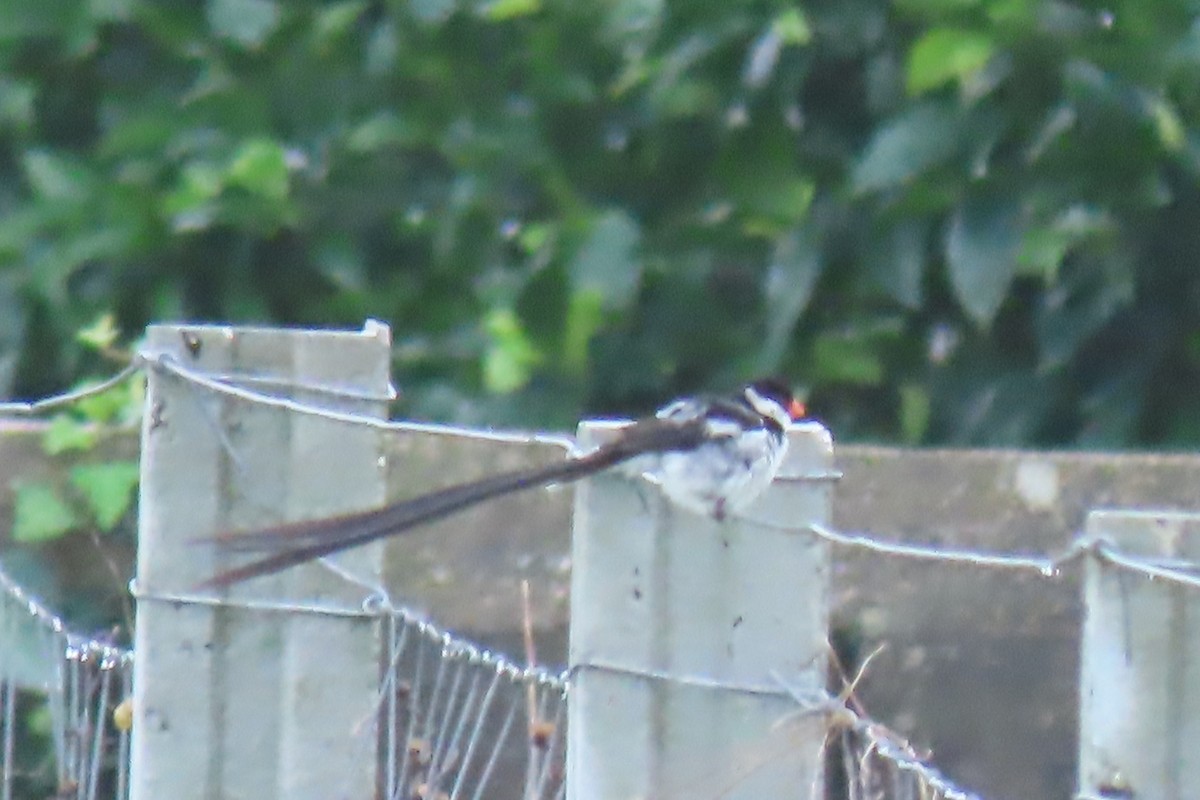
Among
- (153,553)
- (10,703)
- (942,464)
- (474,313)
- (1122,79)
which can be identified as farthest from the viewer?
(474,313)

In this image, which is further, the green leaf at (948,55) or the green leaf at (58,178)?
the green leaf at (58,178)

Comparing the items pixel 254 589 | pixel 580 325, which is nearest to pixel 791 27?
pixel 580 325

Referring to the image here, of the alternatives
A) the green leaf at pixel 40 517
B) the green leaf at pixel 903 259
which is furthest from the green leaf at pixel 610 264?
the green leaf at pixel 40 517

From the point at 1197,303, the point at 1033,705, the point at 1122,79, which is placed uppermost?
the point at 1122,79

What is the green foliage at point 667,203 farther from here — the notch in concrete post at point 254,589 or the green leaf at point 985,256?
the notch in concrete post at point 254,589

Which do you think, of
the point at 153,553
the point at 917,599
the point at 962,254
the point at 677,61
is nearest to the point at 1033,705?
the point at 917,599

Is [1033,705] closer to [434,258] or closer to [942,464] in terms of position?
[942,464]

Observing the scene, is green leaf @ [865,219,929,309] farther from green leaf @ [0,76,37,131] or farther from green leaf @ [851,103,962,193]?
green leaf @ [0,76,37,131]

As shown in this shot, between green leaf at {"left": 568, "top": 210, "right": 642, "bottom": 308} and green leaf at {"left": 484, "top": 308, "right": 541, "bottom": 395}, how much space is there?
0.54ft

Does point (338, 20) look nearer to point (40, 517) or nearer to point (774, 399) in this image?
point (40, 517)

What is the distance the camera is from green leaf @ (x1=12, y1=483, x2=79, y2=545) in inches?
167

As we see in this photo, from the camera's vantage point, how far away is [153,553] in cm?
258

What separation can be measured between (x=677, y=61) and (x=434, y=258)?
78 centimetres

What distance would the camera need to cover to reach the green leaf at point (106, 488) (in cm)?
427
